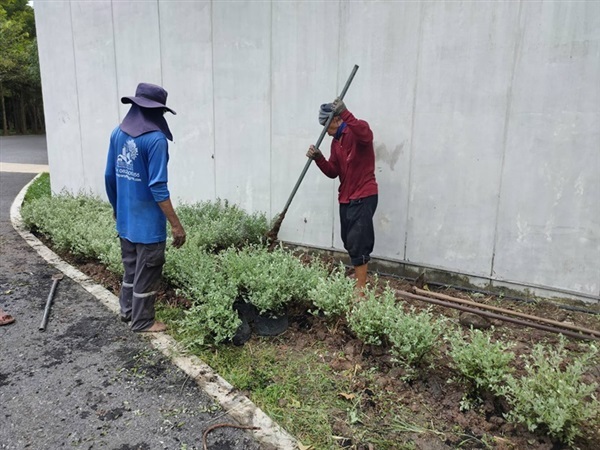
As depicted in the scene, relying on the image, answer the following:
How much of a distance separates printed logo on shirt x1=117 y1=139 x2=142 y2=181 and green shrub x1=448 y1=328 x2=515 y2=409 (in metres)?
2.71

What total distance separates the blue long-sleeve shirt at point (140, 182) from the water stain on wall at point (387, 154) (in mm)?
2404

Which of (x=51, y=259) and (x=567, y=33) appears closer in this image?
(x=567, y=33)

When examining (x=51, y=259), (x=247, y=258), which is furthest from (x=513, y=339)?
(x=51, y=259)

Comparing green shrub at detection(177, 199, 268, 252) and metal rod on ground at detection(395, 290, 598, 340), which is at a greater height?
green shrub at detection(177, 199, 268, 252)

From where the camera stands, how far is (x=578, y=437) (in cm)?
255

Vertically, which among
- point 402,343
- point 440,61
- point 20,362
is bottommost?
point 20,362

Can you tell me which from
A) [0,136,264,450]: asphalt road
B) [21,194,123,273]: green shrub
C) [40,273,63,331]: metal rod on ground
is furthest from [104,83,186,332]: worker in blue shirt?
[21,194,123,273]: green shrub

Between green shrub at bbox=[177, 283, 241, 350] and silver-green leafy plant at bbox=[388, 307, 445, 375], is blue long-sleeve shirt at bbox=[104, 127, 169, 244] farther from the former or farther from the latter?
silver-green leafy plant at bbox=[388, 307, 445, 375]

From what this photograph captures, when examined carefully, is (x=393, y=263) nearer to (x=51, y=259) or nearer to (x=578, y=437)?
(x=578, y=437)

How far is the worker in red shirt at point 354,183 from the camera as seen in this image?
452 centimetres

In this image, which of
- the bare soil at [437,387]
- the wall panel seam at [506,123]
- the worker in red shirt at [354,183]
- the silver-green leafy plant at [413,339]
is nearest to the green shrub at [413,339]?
the silver-green leafy plant at [413,339]

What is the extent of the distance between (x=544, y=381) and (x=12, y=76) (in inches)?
1435

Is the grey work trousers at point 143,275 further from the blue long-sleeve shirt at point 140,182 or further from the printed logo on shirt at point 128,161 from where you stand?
the printed logo on shirt at point 128,161

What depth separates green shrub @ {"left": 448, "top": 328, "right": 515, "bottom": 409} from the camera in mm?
2791
